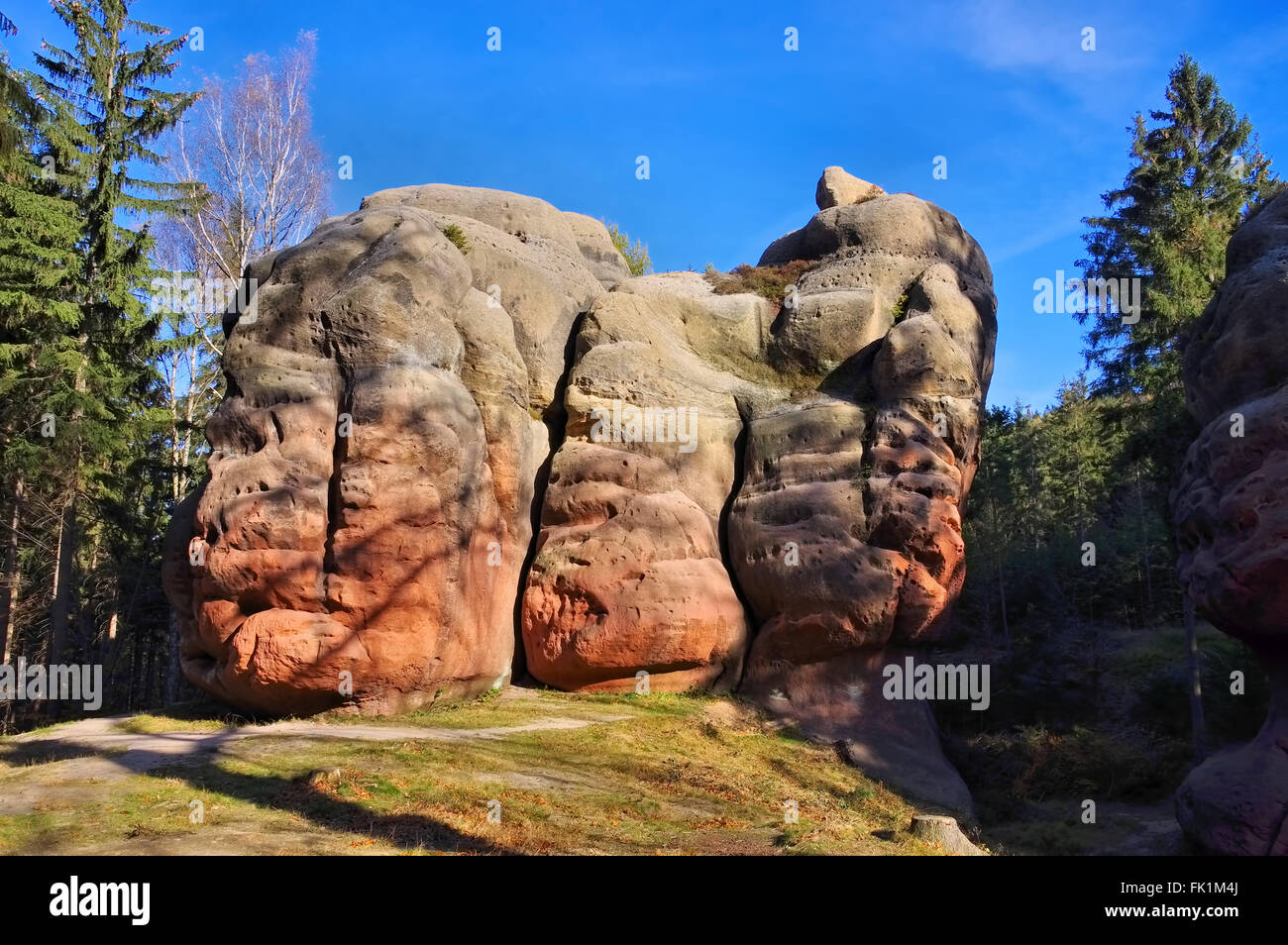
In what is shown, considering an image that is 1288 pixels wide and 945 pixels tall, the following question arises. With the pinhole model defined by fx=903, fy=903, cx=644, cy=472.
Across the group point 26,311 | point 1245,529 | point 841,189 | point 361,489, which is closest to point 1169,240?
point 841,189

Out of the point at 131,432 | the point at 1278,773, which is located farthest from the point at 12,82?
the point at 1278,773

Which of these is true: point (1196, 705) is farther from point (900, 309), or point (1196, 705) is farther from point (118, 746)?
point (118, 746)

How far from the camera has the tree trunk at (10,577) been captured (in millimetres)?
19734

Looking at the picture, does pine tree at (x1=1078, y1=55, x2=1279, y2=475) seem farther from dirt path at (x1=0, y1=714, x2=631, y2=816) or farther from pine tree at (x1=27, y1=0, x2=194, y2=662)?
pine tree at (x1=27, y1=0, x2=194, y2=662)

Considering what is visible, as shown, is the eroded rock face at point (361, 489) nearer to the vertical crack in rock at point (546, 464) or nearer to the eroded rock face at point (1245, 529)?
the vertical crack in rock at point (546, 464)

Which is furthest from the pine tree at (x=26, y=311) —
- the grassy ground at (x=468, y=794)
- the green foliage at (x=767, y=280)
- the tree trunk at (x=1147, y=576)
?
the tree trunk at (x=1147, y=576)

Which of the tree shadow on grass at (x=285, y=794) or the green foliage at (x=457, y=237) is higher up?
the green foliage at (x=457, y=237)

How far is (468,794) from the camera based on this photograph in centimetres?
920

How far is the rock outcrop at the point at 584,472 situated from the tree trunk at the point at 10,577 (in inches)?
268

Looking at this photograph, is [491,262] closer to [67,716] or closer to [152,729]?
[152,729]

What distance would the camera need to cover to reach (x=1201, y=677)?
72.8 feet

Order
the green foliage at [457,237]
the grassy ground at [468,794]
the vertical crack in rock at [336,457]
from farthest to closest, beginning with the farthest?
the green foliage at [457,237] → the vertical crack in rock at [336,457] → the grassy ground at [468,794]

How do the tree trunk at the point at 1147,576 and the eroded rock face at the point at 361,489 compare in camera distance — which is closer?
the eroded rock face at the point at 361,489

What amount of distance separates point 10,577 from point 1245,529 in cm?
2300
